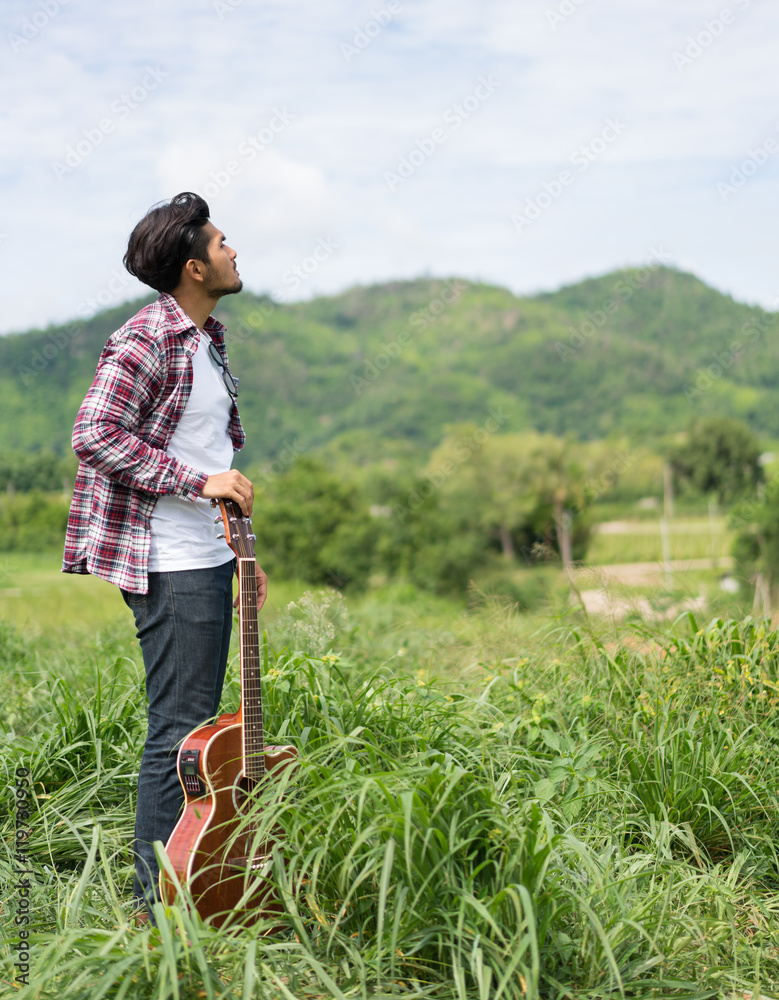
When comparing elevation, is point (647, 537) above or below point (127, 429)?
below

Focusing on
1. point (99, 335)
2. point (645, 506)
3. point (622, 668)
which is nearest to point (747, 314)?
point (645, 506)

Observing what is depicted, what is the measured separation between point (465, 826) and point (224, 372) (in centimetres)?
128

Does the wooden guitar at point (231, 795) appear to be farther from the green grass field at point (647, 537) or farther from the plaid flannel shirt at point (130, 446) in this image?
the green grass field at point (647, 537)

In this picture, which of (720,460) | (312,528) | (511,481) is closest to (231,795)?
(312,528)

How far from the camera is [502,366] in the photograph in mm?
73250

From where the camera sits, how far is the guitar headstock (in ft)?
6.93

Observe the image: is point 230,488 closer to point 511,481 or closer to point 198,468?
point 198,468

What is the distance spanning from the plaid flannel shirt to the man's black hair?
0.29 ft

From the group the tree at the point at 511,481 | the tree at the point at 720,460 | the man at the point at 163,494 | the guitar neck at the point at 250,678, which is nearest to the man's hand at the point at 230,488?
the man at the point at 163,494

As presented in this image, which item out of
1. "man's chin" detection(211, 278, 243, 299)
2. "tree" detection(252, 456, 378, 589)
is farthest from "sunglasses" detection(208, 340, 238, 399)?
"tree" detection(252, 456, 378, 589)

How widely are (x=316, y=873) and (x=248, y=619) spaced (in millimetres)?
595

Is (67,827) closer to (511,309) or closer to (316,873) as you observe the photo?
(316,873)

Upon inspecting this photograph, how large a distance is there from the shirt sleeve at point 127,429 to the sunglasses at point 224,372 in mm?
190

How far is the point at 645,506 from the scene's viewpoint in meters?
50.8
